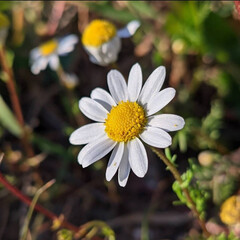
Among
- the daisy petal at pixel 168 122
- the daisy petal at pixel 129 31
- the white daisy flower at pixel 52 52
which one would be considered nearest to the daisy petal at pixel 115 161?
the daisy petal at pixel 168 122

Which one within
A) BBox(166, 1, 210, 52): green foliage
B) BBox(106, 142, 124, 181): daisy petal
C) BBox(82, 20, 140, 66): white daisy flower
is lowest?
BBox(166, 1, 210, 52): green foliage

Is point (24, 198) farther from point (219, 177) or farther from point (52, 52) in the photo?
point (52, 52)

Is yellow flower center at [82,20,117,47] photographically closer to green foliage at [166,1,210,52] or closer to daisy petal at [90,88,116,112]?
daisy petal at [90,88,116,112]

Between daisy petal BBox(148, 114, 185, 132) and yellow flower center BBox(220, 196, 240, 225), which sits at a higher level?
daisy petal BBox(148, 114, 185, 132)

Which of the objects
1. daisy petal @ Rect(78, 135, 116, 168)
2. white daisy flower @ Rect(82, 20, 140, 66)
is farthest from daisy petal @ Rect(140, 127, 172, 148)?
white daisy flower @ Rect(82, 20, 140, 66)

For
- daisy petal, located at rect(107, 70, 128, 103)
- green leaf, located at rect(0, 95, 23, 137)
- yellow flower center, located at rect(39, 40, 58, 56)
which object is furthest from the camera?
yellow flower center, located at rect(39, 40, 58, 56)

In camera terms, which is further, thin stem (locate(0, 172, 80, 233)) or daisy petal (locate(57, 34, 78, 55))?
daisy petal (locate(57, 34, 78, 55))
